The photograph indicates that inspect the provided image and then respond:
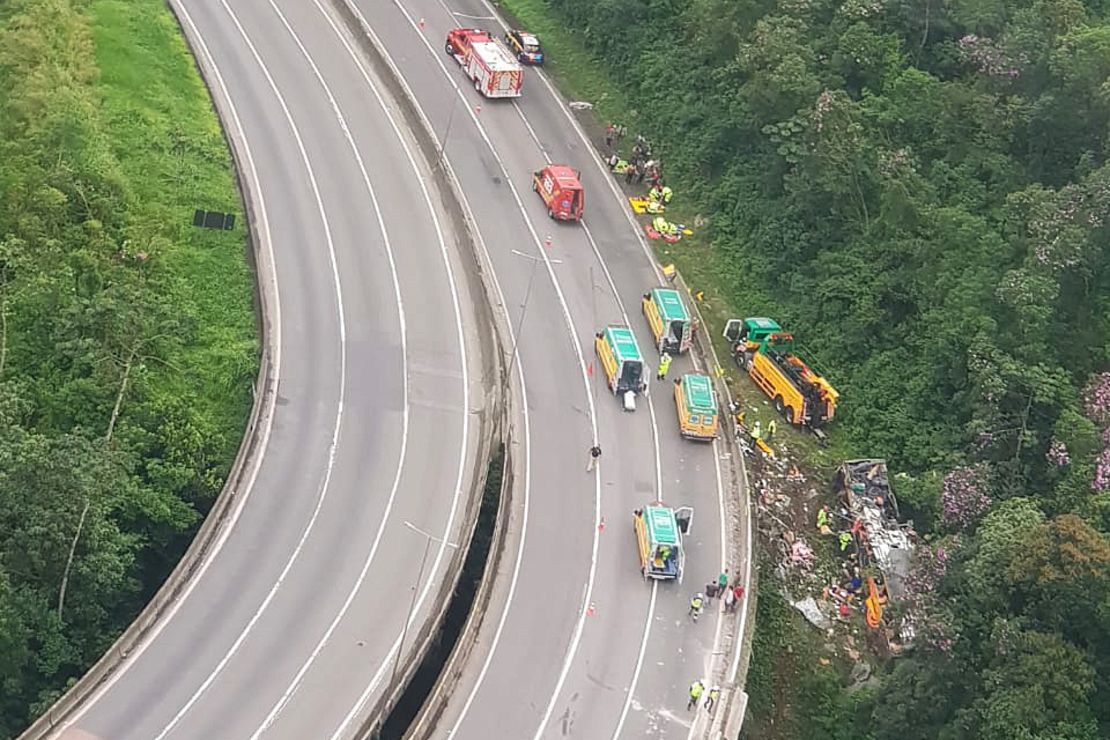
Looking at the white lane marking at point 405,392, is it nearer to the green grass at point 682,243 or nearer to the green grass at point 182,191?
the green grass at point 182,191

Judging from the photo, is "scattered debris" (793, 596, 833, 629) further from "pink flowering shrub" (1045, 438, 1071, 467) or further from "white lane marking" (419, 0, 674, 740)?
"pink flowering shrub" (1045, 438, 1071, 467)

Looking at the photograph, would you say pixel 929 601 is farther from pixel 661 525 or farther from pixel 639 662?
pixel 639 662

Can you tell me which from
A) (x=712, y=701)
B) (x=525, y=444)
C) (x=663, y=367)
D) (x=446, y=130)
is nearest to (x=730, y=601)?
(x=712, y=701)

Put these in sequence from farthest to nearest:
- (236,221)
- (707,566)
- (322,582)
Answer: (236,221) < (707,566) < (322,582)

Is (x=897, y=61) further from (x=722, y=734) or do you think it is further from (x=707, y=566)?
(x=722, y=734)

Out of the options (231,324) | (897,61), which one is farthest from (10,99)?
(897,61)
